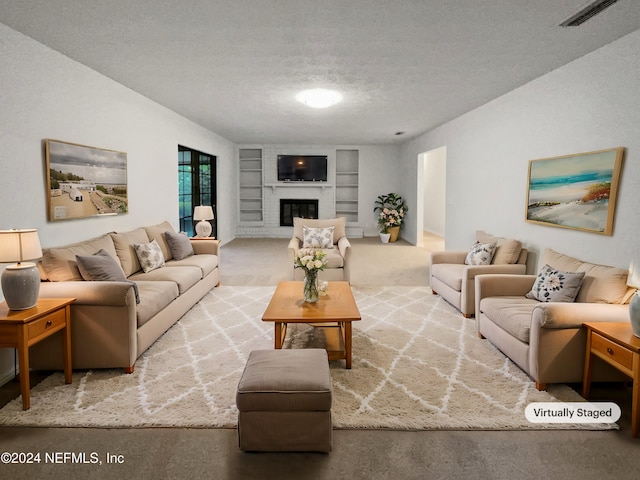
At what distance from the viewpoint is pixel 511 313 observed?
3.42m

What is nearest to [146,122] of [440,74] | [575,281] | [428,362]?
[440,74]

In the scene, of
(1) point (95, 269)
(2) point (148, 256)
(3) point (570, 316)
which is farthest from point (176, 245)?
(3) point (570, 316)

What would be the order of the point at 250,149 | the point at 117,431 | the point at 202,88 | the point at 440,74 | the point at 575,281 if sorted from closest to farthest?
the point at 117,431
the point at 575,281
the point at 440,74
the point at 202,88
the point at 250,149

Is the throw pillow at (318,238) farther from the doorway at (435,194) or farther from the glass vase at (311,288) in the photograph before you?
the doorway at (435,194)

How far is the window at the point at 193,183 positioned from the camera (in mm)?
8188

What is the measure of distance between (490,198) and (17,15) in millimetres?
5571

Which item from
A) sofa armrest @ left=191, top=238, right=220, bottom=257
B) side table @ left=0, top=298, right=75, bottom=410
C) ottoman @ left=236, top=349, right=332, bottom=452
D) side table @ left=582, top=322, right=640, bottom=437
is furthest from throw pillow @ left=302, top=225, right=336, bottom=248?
ottoman @ left=236, top=349, right=332, bottom=452

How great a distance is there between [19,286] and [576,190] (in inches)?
185

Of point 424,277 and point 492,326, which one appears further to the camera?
point 424,277

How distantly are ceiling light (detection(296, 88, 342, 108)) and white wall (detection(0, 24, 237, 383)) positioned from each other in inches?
85.4

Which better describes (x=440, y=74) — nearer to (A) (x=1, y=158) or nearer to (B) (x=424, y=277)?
(B) (x=424, y=277)

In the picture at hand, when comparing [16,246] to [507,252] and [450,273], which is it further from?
[507,252]

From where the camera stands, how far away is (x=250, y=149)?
471 inches

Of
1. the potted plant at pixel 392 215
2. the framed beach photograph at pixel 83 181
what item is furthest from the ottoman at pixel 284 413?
the potted plant at pixel 392 215
